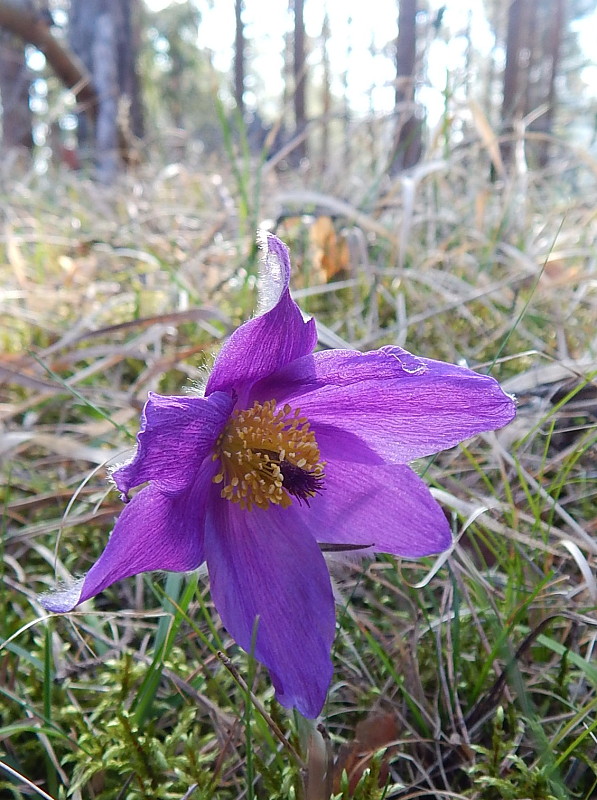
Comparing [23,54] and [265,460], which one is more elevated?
[23,54]

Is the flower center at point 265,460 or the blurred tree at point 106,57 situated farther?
the blurred tree at point 106,57

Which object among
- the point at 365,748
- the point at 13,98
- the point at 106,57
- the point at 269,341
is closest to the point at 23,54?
the point at 13,98

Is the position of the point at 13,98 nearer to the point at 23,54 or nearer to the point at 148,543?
the point at 23,54

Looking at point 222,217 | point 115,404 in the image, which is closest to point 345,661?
point 115,404

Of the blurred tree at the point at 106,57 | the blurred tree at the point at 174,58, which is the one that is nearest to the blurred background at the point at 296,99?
the blurred tree at the point at 106,57

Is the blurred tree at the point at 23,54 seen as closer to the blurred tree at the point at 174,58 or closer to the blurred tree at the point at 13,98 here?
the blurred tree at the point at 13,98
